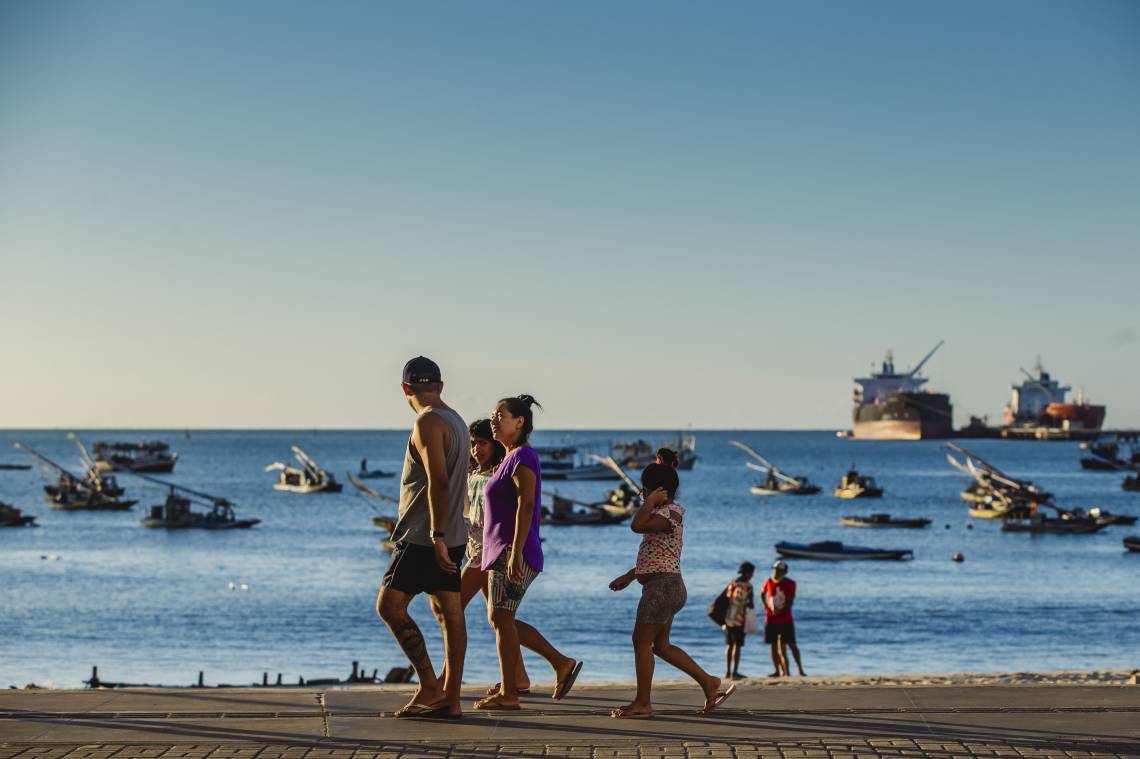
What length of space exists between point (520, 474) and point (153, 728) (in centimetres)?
256

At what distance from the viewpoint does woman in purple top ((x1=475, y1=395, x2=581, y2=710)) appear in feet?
28.9

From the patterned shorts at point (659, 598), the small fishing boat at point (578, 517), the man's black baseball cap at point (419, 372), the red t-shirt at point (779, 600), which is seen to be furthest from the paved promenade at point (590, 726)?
the small fishing boat at point (578, 517)

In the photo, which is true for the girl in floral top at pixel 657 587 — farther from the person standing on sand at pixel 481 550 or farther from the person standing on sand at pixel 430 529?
the person standing on sand at pixel 430 529

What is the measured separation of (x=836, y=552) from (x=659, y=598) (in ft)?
177

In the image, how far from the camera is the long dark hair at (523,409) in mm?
8977

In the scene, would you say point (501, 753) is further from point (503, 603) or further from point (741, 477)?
point (741, 477)

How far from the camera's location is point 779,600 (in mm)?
17109

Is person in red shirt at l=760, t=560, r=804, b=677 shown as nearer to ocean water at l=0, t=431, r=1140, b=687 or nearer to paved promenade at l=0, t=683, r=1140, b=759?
paved promenade at l=0, t=683, r=1140, b=759

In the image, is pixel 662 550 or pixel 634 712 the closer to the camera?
pixel 634 712

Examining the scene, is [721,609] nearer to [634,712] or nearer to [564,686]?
[564,686]

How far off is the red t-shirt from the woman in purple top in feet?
26.6

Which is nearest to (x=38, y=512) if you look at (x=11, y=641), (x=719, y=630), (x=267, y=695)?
(x=11, y=641)

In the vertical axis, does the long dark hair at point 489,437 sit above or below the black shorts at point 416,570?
above

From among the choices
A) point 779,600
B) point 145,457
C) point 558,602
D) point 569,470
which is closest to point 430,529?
point 779,600
